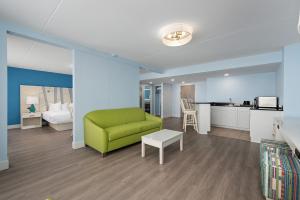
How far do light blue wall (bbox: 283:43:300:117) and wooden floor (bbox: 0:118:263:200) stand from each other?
1120mm

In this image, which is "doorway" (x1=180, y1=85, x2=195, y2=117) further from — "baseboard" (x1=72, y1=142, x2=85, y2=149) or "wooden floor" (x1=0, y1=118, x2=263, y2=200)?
"baseboard" (x1=72, y1=142, x2=85, y2=149)

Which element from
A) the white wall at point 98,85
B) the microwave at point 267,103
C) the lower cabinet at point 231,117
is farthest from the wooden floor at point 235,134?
the white wall at point 98,85

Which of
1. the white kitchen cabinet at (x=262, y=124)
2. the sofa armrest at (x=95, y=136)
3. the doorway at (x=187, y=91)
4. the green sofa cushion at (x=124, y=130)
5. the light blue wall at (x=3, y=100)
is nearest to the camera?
the light blue wall at (x=3, y=100)

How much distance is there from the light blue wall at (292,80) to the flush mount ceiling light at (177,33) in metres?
2.41

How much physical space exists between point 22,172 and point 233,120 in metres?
5.85

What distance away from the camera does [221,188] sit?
170 cm

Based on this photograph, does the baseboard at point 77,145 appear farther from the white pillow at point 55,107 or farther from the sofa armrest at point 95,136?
the white pillow at point 55,107

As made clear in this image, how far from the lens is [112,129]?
292 centimetres

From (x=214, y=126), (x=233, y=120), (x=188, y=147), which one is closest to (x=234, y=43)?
(x=188, y=147)

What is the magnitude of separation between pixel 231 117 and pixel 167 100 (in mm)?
3504

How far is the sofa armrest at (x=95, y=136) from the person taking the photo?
256cm

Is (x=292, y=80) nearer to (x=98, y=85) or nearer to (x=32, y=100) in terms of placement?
(x=98, y=85)

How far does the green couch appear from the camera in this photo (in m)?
2.63

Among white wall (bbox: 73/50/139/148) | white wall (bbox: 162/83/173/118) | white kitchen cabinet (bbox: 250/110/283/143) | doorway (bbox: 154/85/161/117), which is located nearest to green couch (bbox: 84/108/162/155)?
white wall (bbox: 73/50/139/148)
